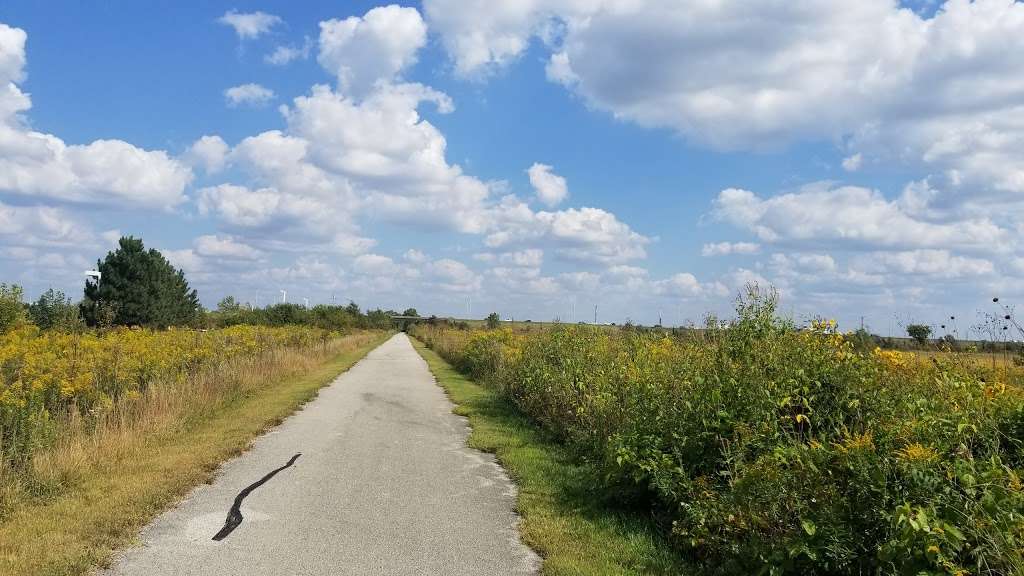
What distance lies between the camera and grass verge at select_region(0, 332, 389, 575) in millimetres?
5344

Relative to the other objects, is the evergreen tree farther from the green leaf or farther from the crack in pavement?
the green leaf

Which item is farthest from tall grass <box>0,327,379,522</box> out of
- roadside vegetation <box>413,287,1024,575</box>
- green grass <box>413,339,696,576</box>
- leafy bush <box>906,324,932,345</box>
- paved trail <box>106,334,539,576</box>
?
A: leafy bush <box>906,324,932,345</box>

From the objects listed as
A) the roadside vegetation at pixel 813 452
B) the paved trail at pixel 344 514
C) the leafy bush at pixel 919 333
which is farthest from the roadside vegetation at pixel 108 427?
the leafy bush at pixel 919 333

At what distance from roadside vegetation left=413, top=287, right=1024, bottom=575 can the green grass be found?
20 cm

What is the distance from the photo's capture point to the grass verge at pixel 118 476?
17.5 feet

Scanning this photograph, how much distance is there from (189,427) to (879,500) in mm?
10734

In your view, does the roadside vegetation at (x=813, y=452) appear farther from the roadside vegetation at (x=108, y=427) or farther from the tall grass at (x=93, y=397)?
the tall grass at (x=93, y=397)

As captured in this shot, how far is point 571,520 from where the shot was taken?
6.70m

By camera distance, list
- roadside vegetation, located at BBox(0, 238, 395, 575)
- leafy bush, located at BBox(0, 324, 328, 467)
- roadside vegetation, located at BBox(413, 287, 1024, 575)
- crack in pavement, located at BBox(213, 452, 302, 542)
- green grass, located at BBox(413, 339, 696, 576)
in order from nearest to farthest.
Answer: roadside vegetation, located at BBox(413, 287, 1024, 575) < green grass, located at BBox(413, 339, 696, 576) < roadside vegetation, located at BBox(0, 238, 395, 575) < crack in pavement, located at BBox(213, 452, 302, 542) < leafy bush, located at BBox(0, 324, 328, 467)

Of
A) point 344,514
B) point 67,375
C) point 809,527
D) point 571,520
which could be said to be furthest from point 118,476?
point 809,527

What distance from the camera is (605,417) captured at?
29.0 feet

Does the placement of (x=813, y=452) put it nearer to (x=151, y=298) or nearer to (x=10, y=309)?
(x=10, y=309)

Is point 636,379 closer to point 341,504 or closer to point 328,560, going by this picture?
point 341,504

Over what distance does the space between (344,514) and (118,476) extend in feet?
9.77
